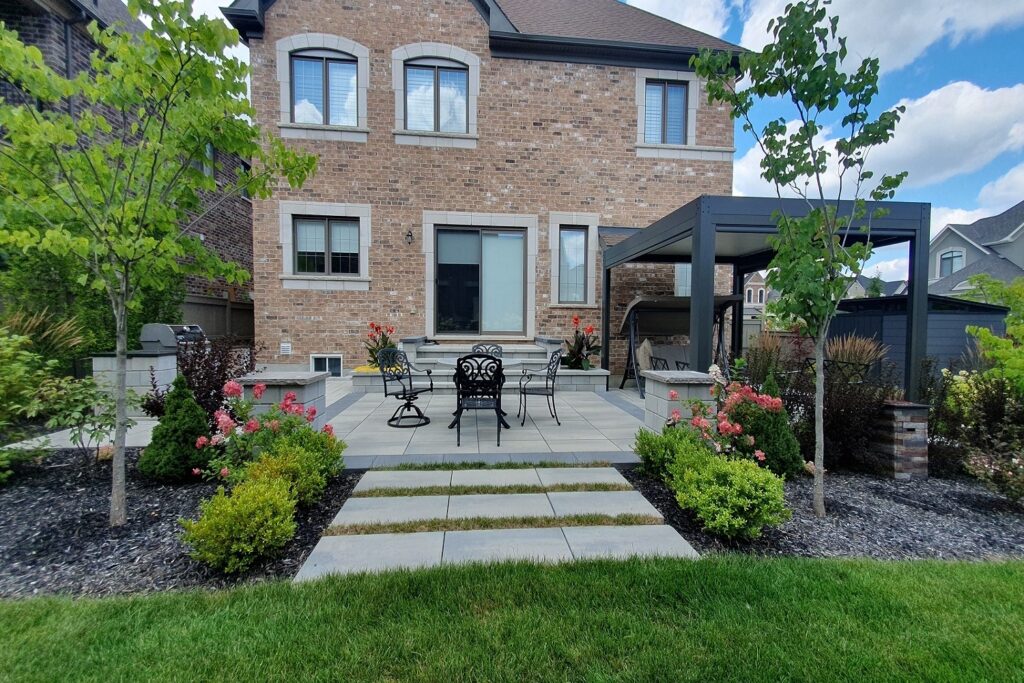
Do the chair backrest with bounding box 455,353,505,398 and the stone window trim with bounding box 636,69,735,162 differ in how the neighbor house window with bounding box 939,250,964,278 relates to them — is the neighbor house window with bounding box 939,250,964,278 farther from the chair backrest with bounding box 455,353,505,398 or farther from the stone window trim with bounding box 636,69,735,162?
the chair backrest with bounding box 455,353,505,398

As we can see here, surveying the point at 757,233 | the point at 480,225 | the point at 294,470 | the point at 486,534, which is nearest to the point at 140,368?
the point at 294,470

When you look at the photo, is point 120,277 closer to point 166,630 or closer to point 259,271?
point 166,630

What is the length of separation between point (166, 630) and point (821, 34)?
5.30 metres

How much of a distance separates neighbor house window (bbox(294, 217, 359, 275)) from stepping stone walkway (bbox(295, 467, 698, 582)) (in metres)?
6.77

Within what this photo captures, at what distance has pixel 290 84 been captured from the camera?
9.04 m

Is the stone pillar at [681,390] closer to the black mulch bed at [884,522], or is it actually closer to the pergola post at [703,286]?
the pergola post at [703,286]

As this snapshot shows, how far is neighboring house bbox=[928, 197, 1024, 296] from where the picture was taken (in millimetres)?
22516

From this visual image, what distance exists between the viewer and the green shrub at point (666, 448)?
3.71 metres

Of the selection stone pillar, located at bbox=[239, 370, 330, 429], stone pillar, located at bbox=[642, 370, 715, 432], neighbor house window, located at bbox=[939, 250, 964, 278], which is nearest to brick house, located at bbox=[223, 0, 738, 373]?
stone pillar, located at bbox=[239, 370, 330, 429]

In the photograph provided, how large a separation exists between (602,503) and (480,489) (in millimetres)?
1004

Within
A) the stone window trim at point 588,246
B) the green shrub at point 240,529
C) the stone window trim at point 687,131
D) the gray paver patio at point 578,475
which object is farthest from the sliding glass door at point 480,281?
the green shrub at point 240,529

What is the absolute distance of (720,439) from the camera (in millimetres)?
3771

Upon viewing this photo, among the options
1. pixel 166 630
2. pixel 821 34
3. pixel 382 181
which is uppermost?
pixel 382 181

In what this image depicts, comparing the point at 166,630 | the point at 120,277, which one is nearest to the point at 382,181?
the point at 120,277
